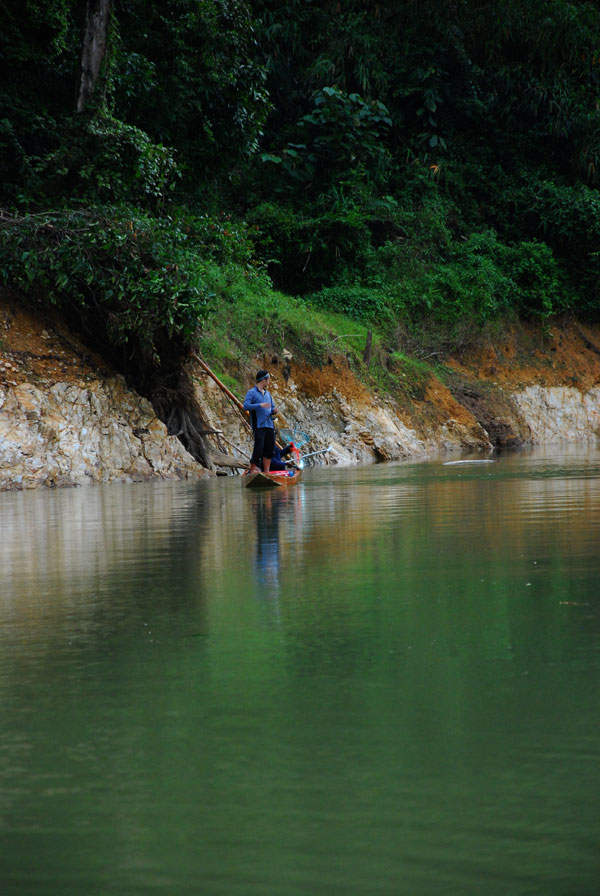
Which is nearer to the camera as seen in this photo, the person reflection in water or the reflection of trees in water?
the reflection of trees in water

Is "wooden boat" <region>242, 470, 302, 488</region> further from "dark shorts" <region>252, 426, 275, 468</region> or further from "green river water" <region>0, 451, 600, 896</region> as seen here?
"green river water" <region>0, 451, 600, 896</region>

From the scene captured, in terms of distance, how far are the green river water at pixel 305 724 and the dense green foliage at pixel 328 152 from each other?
16626mm

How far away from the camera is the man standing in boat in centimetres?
1756

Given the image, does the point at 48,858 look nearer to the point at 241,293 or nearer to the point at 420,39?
the point at 241,293

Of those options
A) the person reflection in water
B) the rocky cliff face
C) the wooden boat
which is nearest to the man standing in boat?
the wooden boat

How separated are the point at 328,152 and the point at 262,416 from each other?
2488 cm

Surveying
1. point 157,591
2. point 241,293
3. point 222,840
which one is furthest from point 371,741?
point 241,293

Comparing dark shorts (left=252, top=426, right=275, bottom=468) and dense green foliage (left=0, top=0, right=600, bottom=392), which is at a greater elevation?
dense green foliage (left=0, top=0, right=600, bottom=392)

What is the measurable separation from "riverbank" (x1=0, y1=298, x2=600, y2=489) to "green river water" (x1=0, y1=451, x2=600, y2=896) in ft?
43.1

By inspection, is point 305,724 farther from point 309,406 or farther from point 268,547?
point 309,406

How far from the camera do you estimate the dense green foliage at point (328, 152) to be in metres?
23.6

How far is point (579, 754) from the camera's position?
264 centimetres

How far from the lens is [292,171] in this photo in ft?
128

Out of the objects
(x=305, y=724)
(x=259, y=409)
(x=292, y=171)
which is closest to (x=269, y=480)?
(x=259, y=409)
